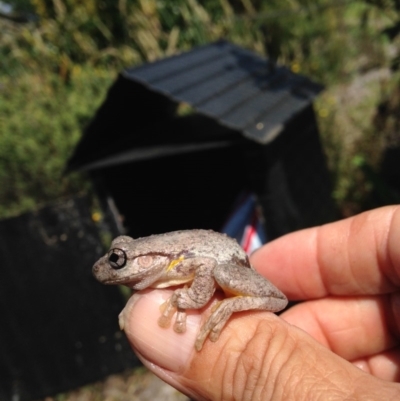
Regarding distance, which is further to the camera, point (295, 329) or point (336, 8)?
point (336, 8)

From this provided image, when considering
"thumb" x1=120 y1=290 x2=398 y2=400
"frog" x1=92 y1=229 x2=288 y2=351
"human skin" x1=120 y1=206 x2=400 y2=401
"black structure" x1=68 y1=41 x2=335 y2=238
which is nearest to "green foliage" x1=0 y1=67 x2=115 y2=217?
"black structure" x1=68 y1=41 x2=335 y2=238

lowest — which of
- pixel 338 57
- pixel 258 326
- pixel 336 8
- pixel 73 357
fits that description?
pixel 73 357

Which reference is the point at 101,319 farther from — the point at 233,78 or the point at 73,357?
the point at 233,78

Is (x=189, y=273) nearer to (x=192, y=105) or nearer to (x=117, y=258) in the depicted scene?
(x=117, y=258)

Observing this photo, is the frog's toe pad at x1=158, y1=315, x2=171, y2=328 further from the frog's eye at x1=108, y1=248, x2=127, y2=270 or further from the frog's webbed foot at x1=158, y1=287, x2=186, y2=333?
the frog's eye at x1=108, y1=248, x2=127, y2=270

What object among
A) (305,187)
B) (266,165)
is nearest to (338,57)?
(305,187)

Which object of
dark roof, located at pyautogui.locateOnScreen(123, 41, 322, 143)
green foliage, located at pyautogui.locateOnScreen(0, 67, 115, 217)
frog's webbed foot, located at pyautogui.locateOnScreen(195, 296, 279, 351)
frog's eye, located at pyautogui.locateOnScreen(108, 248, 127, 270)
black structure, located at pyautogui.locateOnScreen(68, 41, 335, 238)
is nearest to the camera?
frog's webbed foot, located at pyautogui.locateOnScreen(195, 296, 279, 351)

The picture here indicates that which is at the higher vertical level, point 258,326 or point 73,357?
point 258,326

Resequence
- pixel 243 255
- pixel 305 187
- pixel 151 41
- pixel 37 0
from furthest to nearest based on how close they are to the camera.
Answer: pixel 37 0 → pixel 151 41 → pixel 305 187 → pixel 243 255
